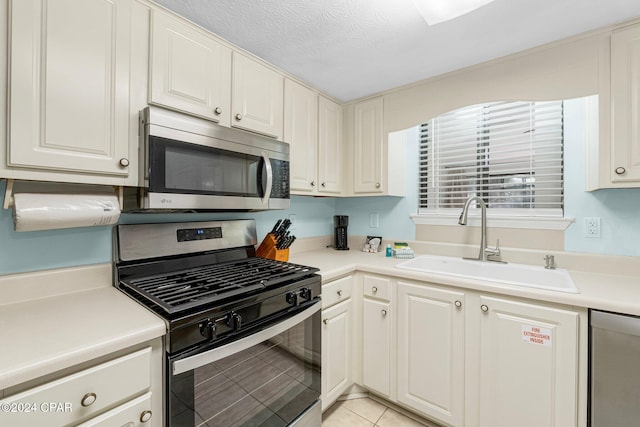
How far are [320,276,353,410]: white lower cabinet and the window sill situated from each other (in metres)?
0.85

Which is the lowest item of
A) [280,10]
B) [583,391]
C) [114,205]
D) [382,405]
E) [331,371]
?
[382,405]

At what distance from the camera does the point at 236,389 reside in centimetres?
110

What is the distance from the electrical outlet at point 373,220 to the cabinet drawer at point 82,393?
6.39 ft

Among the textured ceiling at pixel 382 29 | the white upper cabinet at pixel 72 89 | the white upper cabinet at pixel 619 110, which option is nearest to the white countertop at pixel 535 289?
the white upper cabinet at pixel 619 110

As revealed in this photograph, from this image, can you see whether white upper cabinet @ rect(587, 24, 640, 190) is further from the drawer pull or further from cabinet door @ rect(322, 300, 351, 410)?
the drawer pull

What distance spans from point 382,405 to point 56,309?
6.13ft

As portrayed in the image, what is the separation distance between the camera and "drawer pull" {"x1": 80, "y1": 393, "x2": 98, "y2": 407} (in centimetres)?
77

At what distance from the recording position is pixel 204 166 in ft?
4.40

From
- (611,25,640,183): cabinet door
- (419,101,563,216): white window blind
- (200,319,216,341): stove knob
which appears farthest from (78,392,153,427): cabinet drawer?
(611,25,640,183): cabinet door

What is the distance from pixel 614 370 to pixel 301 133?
6.48ft

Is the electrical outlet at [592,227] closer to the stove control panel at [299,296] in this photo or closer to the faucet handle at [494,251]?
the faucet handle at [494,251]

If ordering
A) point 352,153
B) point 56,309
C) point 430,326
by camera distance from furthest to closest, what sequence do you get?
point 352,153 < point 430,326 < point 56,309

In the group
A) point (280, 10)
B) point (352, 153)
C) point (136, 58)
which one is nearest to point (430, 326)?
point (352, 153)

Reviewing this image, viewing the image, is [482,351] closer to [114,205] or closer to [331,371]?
[331,371]
